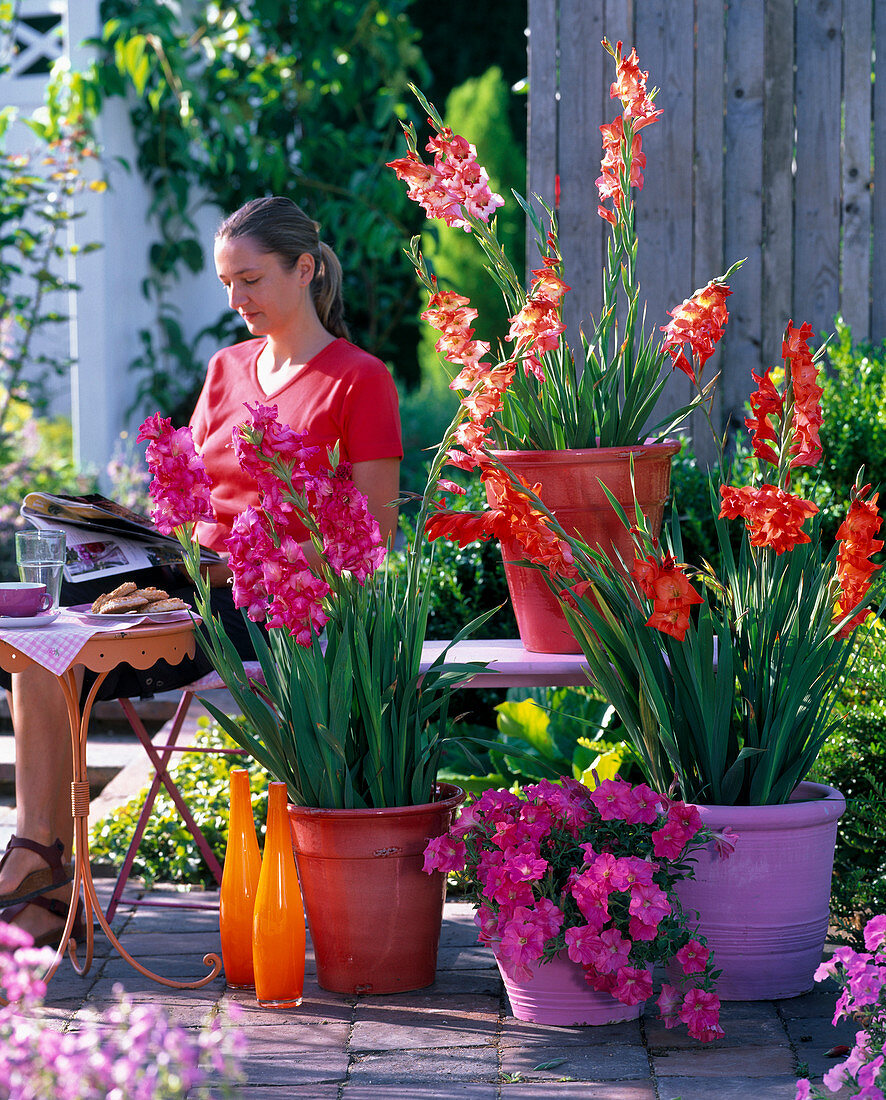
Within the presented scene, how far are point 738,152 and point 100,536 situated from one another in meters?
2.25

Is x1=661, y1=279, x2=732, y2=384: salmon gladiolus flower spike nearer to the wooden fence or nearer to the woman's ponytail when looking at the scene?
the woman's ponytail

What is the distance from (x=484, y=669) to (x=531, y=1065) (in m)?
0.71

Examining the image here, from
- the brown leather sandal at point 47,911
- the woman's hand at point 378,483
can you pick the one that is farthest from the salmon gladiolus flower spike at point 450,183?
the brown leather sandal at point 47,911

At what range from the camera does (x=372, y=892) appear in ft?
8.05

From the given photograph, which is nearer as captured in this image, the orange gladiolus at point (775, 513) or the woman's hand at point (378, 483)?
the orange gladiolus at point (775, 513)

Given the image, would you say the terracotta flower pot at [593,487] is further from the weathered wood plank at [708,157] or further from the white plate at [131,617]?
the weathered wood plank at [708,157]

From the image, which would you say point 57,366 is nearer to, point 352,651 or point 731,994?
point 352,651

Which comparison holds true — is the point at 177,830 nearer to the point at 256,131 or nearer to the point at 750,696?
the point at 750,696

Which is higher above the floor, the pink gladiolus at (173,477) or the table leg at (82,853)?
the pink gladiolus at (173,477)

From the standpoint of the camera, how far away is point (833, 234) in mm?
3912

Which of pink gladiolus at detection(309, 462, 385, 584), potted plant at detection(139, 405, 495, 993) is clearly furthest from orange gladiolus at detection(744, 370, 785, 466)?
pink gladiolus at detection(309, 462, 385, 584)

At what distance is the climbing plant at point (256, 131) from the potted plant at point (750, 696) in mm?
4637

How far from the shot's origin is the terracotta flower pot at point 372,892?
2447 millimetres

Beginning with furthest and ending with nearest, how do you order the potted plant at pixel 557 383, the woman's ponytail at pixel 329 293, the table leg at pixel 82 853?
1. the woman's ponytail at pixel 329 293
2. the table leg at pixel 82 853
3. the potted plant at pixel 557 383
